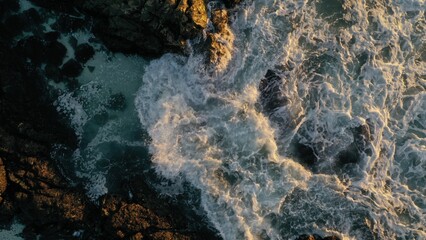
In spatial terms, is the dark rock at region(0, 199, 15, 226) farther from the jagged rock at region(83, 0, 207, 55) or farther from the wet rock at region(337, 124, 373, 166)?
the wet rock at region(337, 124, 373, 166)

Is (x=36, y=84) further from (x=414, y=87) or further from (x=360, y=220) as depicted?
(x=414, y=87)

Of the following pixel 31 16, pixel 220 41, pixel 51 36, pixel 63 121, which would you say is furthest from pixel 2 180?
pixel 220 41

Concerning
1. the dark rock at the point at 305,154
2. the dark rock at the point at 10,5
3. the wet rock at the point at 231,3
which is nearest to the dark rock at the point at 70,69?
the dark rock at the point at 10,5

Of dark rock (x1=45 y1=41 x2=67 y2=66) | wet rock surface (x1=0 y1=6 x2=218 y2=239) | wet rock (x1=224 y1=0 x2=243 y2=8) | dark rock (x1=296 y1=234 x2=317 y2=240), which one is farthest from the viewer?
wet rock (x1=224 y1=0 x2=243 y2=8)

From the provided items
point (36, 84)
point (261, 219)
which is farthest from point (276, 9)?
point (36, 84)

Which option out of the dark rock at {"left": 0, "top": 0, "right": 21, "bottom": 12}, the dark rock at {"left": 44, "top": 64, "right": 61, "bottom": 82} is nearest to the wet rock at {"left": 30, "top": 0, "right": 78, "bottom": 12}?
the dark rock at {"left": 0, "top": 0, "right": 21, "bottom": 12}

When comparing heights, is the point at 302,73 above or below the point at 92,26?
above
